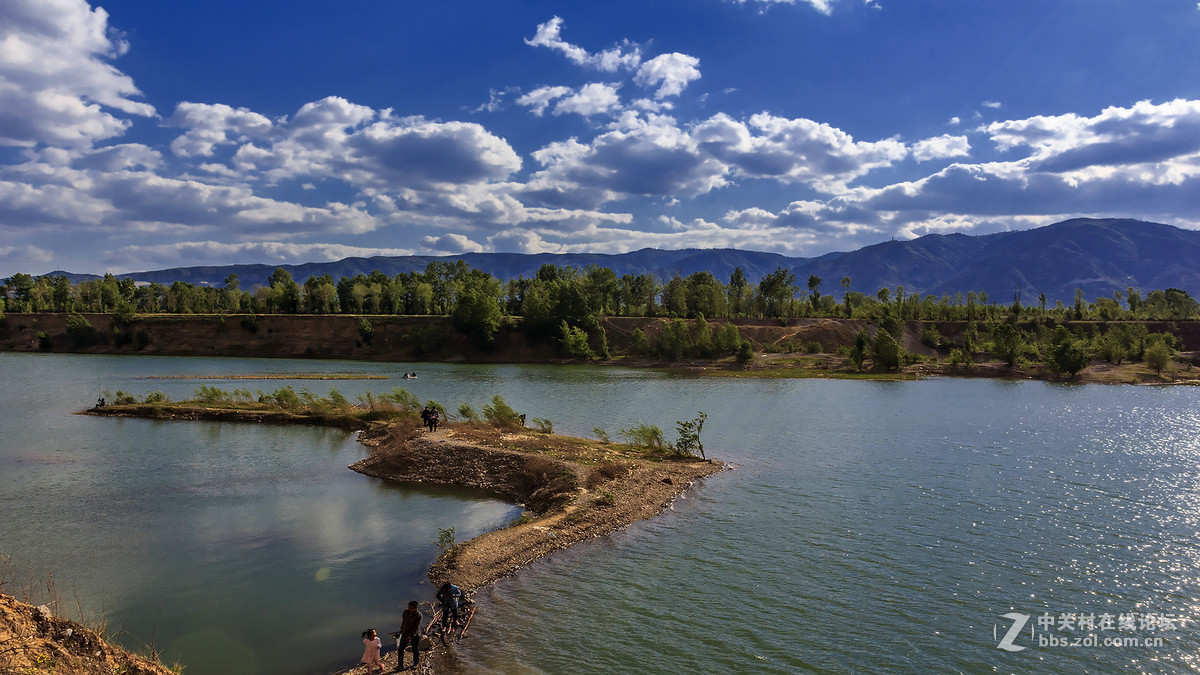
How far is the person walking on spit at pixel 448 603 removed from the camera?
17484mm

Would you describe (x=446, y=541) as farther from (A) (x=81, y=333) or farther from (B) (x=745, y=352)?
(A) (x=81, y=333)

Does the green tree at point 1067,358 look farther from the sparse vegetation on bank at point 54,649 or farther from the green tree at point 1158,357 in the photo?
the sparse vegetation on bank at point 54,649

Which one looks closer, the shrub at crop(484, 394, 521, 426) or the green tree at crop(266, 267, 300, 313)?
the shrub at crop(484, 394, 521, 426)

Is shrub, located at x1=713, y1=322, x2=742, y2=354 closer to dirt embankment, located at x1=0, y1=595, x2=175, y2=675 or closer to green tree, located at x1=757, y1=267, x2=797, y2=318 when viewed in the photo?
green tree, located at x1=757, y1=267, x2=797, y2=318

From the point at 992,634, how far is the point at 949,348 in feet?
388

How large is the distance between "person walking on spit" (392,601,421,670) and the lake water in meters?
1.79

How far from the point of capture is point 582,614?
61.8ft

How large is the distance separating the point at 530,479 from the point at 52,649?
868 inches

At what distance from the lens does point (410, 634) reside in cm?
Result: 1605

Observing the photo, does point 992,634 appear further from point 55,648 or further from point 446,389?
point 446,389

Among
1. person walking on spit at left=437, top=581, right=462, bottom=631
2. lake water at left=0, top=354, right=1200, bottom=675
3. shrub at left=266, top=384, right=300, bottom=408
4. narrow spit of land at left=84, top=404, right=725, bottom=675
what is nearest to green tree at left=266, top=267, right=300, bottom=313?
shrub at left=266, top=384, right=300, bottom=408

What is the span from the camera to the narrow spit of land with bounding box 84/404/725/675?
22578 mm

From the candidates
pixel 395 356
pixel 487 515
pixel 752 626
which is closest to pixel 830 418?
pixel 487 515


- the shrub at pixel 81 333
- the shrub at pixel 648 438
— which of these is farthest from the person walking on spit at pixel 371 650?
the shrub at pixel 81 333
